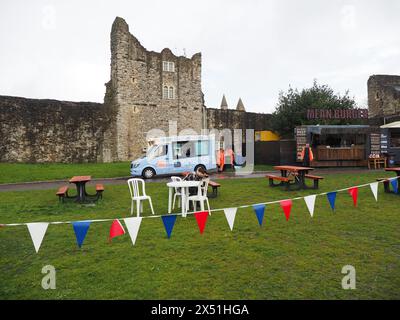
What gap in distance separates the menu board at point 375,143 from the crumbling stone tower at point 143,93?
1583 centimetres

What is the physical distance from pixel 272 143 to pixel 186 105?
37.7 feet

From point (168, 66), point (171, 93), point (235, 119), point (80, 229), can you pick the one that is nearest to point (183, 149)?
point (80, 229)

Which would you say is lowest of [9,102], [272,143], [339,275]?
[339,275]

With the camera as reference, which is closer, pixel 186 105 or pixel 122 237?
pixel 122 237

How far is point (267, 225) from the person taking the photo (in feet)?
20.3


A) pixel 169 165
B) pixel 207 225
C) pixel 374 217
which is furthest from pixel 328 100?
pixel 207 225

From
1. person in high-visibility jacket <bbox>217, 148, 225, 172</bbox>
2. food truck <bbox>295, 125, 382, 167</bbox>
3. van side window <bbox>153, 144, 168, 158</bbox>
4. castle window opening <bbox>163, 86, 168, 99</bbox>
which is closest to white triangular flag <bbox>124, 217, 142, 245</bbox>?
van side window <bbox>153, 144, 168, 158</bbox>

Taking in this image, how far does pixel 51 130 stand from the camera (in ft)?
76.2

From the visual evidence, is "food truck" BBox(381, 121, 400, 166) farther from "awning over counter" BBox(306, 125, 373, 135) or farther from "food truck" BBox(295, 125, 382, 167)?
"awning over counter" BBox(306, 125, 373, 135)

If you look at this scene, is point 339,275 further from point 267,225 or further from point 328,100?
point 328,100

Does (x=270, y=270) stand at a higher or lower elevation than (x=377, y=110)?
lower

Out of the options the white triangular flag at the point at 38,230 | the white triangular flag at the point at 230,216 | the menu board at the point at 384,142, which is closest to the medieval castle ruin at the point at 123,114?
the menu board at the point at 384,142

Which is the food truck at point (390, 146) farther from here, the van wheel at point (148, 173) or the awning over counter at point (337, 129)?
the van wheel at point (148, 173)

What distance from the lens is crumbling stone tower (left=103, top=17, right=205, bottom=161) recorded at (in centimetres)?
2667
